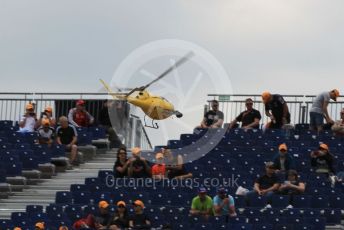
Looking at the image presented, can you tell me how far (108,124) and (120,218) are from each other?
321 inches

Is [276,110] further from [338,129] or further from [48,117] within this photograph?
[48,117]

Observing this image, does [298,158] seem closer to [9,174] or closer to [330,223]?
[330,223]

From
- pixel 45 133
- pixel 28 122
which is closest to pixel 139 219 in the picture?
pixel 45 133

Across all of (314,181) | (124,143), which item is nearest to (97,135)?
(124,143)

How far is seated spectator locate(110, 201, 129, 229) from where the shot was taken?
118 feet

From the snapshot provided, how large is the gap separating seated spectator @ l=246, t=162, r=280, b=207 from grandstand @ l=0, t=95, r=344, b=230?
177 millimetres

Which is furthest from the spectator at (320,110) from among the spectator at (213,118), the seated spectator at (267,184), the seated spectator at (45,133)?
the seated spectator at (45,133)

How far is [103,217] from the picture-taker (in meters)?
36.6

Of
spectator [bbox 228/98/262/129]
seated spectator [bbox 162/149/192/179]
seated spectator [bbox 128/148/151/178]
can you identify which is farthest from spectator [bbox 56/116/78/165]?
spectator [bbox 228/98/262/129]

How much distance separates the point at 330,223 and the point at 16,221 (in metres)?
6.64

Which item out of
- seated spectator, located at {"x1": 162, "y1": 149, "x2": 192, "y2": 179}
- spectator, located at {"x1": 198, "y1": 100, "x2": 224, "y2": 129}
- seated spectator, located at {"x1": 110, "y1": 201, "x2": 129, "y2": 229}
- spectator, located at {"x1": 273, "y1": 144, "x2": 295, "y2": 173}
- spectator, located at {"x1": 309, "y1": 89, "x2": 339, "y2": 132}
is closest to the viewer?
seated spectator, located at {"x1": 110, "y1": 201, "x2": 129, "y2": 229}

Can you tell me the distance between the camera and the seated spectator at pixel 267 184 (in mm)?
37281

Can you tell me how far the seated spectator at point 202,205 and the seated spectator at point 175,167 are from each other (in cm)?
208

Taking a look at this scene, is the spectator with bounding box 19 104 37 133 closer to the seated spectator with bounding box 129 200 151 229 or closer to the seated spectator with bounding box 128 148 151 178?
the seated spectator with bounding box 128 148 151 178
